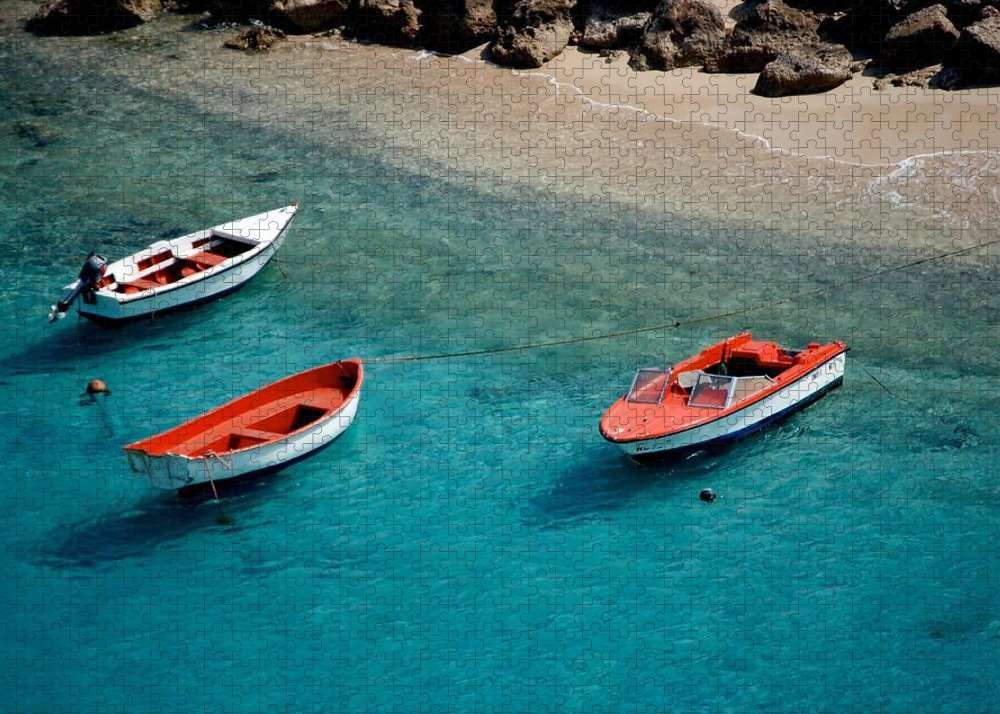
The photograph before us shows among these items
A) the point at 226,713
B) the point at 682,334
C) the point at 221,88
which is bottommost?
the point at 226,713

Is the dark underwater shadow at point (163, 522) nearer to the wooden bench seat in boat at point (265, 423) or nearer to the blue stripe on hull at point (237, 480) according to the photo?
the blue stripe on hull at point (237, 480)

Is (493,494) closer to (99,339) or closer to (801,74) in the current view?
(99,339)

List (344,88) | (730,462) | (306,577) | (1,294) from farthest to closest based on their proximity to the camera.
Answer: (344,88) < (1,294) < (730,462) < (306,577)

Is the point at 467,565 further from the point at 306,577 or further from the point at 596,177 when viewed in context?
the point at 596,177

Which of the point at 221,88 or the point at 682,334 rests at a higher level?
the point at 221,88

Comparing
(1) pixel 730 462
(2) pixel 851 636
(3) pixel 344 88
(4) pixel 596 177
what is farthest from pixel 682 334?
(3) pixel 344 88

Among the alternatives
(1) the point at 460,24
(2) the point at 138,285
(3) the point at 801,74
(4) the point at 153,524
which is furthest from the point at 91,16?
(4) the point at 153,524

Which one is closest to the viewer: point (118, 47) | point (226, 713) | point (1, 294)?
point (226, 713)

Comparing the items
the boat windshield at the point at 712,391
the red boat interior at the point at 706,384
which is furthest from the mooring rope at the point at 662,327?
the boat windshield at the point at 712,391
